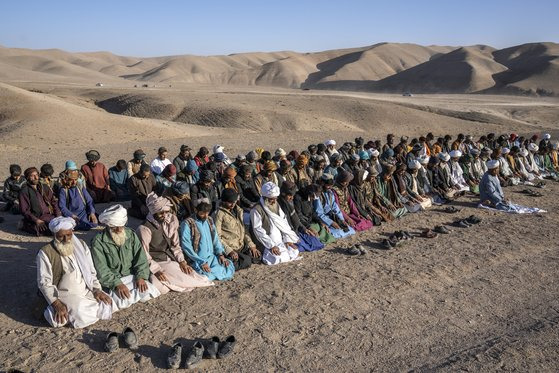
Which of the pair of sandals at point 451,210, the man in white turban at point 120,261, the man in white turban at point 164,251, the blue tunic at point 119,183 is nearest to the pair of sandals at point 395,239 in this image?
the pair of sandals at point 451,210

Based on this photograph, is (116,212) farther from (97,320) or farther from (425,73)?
(425,73)

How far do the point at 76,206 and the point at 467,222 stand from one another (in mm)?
6740

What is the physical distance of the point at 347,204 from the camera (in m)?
8.61

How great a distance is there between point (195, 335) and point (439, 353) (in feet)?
7.98

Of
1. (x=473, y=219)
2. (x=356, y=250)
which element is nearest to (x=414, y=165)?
(x=473, y=219)

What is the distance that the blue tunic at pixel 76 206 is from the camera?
26.1 ft

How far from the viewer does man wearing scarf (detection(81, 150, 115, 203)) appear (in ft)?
31.8

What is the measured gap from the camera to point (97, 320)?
16.8ft

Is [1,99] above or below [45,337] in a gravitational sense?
above

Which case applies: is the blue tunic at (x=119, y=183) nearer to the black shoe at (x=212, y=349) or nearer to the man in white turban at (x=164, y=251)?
the man in white turban at (x=164, y=251)

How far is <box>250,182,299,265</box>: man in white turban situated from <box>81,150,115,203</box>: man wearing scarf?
4117mm

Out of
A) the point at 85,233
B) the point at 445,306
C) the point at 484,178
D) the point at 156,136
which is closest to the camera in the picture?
the point at 445,306

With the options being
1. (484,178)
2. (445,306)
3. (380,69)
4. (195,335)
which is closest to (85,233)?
(195,335)

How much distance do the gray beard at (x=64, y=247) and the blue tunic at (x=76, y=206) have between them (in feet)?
10.4
